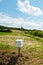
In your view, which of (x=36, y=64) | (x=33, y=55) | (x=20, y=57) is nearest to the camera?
(x=36, y=64)

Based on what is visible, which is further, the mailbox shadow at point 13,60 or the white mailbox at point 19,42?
the white mailbox at point 19,42

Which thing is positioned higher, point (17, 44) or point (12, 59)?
point (17, 44)

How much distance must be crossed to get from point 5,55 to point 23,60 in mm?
1020

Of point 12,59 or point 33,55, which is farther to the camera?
point 33,55

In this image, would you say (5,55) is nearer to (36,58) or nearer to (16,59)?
(16,59)

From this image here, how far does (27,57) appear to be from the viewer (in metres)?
9.71

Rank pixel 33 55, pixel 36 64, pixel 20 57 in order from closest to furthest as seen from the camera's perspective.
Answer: pixel 36 64, pixel 20 57, pixel 33 55

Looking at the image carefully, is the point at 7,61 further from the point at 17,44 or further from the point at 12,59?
the point at 17,44

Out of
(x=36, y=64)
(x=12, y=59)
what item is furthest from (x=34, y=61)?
(x=12, y=59)

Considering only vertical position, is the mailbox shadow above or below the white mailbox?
below

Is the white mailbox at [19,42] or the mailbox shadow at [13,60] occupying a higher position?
the white mailbox at [19,42]

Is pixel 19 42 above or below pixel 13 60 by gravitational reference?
above

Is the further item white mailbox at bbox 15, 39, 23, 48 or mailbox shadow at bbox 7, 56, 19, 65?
white mailbox at bbox 15, 39, 23, 48

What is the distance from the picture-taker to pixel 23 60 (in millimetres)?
9305
